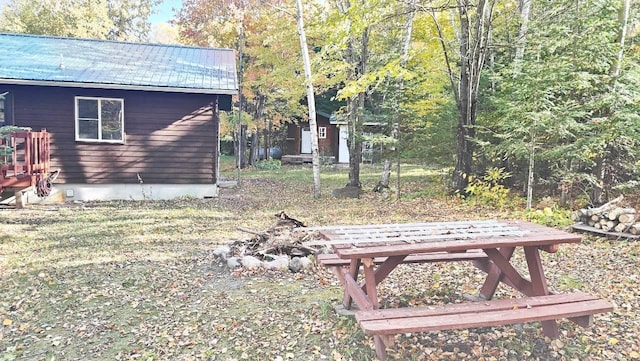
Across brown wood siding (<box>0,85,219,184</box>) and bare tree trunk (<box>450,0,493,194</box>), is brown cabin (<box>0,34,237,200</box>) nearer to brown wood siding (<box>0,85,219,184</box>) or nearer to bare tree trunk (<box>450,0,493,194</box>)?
brown wood siding (<box>0,85,219,184</box>)

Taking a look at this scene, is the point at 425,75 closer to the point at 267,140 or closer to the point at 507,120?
the point at 507,120

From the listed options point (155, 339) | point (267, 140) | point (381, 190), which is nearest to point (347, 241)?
point (155, 339)

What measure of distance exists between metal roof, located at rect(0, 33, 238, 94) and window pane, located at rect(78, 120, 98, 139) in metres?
1.12

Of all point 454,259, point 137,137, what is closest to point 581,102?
point 454,259

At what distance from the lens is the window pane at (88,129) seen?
37.9 feet

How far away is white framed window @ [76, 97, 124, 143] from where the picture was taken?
11.5 meters

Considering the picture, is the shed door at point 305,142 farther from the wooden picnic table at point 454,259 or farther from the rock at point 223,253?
the wooden picnic table at point 454,259

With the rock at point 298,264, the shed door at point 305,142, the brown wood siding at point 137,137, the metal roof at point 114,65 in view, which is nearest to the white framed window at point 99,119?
the brown wood siding at point 137,137

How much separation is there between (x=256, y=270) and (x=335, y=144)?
22.5 meters

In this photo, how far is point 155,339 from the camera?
3.86 metres

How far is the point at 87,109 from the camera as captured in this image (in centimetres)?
1153

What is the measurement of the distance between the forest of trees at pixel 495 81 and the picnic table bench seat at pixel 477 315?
198 inches

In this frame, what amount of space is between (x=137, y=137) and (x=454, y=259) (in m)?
10.0

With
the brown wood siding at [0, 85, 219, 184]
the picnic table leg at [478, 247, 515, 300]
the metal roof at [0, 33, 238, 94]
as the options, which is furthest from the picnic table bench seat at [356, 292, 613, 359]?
the brown wood siding at [0, 85, 219, 184]
